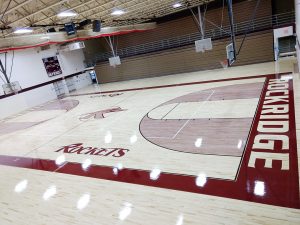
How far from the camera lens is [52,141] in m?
9.16

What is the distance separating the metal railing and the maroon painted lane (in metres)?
11.2

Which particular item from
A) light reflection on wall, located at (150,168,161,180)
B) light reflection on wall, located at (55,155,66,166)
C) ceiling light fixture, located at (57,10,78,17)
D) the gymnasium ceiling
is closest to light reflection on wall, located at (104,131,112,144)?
light reflection on wall, located at (55,155,66,166)

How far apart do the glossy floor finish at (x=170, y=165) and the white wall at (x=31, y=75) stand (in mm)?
8076

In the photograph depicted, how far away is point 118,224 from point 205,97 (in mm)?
Answer: 7900

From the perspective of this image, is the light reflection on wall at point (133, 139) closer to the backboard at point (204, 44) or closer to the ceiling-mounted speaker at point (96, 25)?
the ceiling-mounted speaker at point (96, 25)

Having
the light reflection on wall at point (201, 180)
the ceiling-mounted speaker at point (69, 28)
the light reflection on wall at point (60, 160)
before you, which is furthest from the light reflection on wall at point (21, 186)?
the ceiling-mounted speaker at point (69, 28)

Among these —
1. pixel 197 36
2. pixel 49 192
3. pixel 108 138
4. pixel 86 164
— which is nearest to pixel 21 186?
pixel 49 192

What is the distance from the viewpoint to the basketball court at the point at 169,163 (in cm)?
406

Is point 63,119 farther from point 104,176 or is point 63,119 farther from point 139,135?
point 104,176

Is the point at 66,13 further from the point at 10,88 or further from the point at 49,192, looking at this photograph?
the point at 49,192

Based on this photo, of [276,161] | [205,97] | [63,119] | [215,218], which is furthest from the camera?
[63,119]

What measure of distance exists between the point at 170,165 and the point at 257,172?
1.80 m

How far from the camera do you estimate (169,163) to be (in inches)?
222

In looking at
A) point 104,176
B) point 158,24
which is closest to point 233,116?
point 104,176
